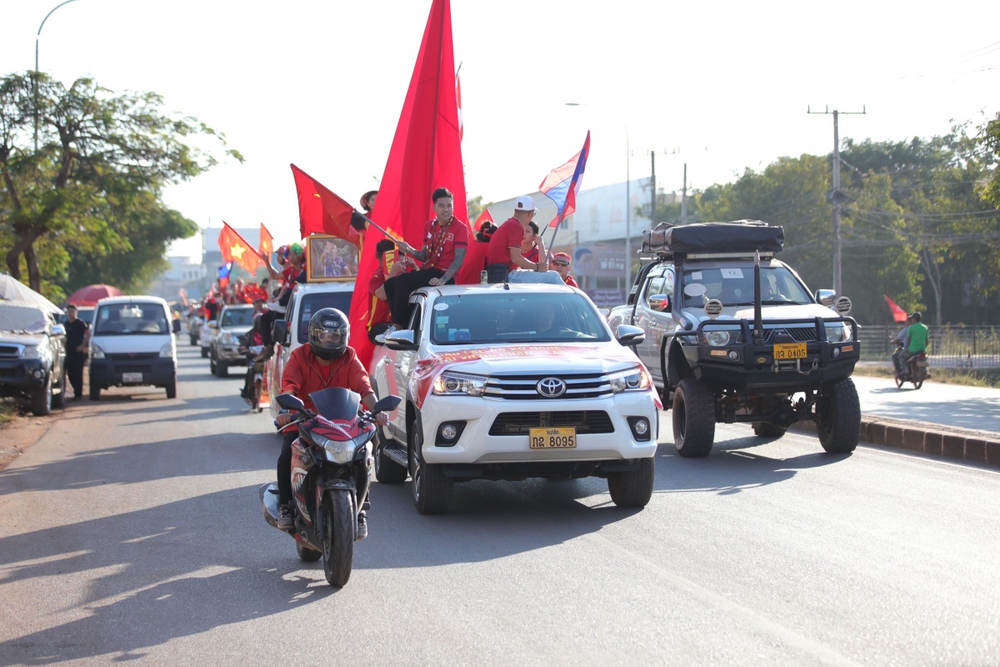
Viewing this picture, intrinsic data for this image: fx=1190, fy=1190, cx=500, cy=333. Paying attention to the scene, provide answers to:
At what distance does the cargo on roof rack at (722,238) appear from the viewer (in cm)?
1408

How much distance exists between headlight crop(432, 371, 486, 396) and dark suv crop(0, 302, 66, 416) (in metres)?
12.7

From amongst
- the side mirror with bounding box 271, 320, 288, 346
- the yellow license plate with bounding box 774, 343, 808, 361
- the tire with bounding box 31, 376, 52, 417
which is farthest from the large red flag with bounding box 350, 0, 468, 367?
the tire with bounding box 31, 376, 52, 417

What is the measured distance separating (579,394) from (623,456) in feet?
1.82

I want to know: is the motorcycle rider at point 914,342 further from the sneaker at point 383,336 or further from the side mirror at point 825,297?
the sneaker at point 383,336

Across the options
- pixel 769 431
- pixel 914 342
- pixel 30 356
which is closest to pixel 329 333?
pixel 769 431

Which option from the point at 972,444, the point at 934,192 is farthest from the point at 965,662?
the point at 934,192

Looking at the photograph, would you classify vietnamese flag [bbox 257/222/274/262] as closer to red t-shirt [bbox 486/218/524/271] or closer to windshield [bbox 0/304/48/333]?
windshield [bbox 0/304/48/333]

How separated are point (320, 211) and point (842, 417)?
6.98 meters

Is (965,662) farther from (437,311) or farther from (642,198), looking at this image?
(642,198)

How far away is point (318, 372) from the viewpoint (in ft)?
24.4

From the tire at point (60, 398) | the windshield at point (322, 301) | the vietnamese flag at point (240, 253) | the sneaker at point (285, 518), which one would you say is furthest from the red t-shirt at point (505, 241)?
the vietnamese flag at point (240, 253)

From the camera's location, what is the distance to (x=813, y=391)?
13047 mm

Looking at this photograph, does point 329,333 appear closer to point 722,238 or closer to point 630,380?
point 630,380

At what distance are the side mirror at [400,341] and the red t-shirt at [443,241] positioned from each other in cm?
218
